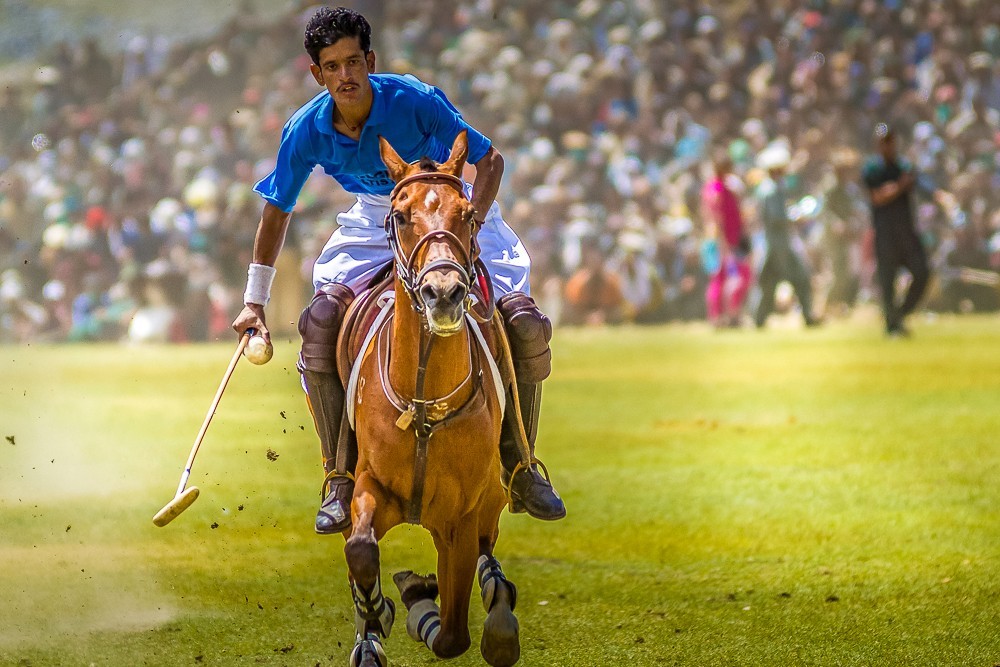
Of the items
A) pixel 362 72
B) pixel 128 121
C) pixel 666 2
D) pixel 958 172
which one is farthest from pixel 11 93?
pixel 362 72

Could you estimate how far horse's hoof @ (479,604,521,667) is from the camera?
5.76 metres

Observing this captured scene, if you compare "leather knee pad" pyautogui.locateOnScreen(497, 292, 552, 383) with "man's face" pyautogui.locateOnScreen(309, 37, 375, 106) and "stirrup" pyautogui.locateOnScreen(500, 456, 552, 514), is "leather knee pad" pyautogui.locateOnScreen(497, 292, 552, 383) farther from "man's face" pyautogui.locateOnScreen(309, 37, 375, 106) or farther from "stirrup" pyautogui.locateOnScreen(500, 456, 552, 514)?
"man's face" pyautogui.locateOnScreen(309, 37, 375, 106)

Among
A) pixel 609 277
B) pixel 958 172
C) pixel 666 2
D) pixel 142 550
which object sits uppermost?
pixel 666 2

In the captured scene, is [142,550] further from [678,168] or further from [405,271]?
[678,168]

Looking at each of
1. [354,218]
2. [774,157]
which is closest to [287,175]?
[354,218]

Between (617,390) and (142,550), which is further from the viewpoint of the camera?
(617,390)

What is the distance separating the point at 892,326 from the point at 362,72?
1334 cm

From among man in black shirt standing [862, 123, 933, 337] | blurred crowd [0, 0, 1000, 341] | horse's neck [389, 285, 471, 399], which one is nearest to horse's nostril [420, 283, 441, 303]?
horse's neck [389, 285, 471, 399]

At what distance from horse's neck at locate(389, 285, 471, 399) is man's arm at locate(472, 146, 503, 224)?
48cm

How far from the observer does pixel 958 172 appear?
72.1 ft

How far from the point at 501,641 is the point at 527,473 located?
77 centimetres

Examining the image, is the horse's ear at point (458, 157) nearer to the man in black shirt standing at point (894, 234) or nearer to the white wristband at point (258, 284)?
the white wristband at point (258, 284)

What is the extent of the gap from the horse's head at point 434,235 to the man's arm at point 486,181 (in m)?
0.26

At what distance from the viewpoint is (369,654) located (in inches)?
227
